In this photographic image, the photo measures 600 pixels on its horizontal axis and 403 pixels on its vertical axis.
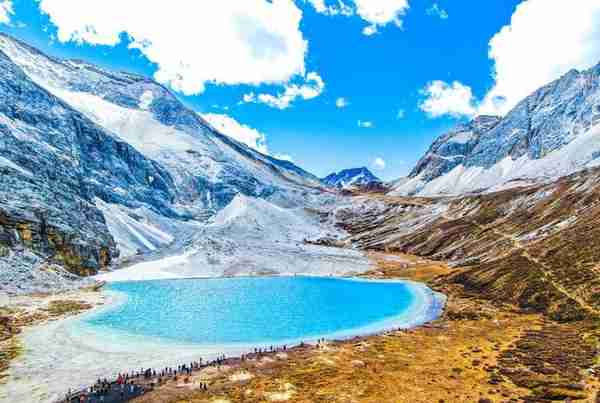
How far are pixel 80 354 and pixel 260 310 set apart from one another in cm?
4217

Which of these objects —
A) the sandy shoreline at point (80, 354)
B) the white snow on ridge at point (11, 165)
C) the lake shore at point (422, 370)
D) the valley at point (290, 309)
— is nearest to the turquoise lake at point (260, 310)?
the valley at point (290, 309)

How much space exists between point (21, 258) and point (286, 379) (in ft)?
297

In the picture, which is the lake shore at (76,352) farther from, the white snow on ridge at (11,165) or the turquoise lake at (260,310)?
the white snow on ridge at (11,165)

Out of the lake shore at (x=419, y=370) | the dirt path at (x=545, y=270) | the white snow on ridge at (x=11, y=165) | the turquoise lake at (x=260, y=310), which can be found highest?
the white snow on ridge at (x=11, y=165)

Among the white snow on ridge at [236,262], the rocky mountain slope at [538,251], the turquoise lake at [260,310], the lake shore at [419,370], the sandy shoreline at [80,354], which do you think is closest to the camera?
the lake shore at [419,370]

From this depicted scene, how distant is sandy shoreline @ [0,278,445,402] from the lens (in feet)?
150

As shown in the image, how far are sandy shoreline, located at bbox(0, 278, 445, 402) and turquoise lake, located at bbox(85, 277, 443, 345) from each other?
3113 mm

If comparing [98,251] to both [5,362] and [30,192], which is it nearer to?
[30,192]

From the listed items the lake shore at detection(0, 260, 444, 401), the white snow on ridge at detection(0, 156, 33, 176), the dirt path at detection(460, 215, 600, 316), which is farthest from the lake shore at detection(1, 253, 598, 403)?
the white snow on ridge at detection(0, 156, 33, 176)

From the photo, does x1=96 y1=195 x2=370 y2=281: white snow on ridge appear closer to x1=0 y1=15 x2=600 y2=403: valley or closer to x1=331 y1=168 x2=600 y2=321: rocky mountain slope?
x1=0 y1=15 x2=600 y2=403: valley

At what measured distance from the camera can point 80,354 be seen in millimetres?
57375

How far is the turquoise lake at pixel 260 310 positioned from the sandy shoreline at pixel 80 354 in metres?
3.11

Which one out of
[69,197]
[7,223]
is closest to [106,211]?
[69,197]

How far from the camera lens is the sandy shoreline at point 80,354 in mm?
45594
